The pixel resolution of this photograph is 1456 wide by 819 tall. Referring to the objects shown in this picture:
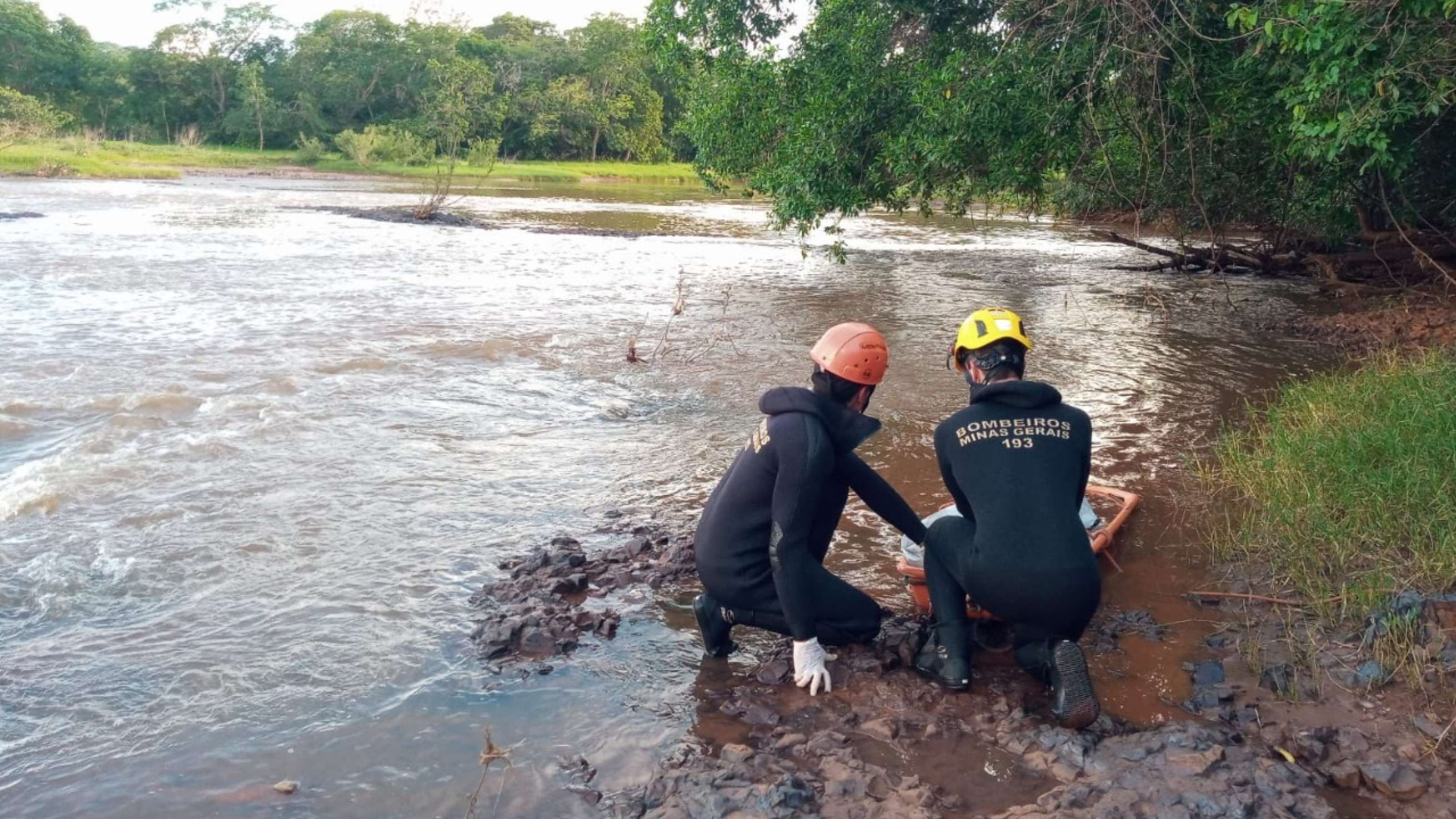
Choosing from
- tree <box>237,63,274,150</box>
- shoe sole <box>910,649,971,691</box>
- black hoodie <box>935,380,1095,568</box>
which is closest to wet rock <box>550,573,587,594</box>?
shoe sole <box>910,649,971,691</box>

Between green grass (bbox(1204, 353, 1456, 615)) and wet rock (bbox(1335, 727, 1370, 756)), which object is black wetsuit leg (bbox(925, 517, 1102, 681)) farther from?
green grass (bbox(1204, 353, 1456, 615))

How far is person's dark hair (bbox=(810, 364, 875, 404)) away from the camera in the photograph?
4176 mm

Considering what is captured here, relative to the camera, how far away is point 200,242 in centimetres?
1936

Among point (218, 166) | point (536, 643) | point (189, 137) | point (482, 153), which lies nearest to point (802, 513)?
point (536, 643)

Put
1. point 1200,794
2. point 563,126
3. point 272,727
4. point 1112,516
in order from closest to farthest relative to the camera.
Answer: point 1200,794 → point 272,727 → point 1112,516 → point 563,126

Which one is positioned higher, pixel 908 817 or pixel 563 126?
pixel 563 126

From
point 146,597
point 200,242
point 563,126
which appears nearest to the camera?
point 146,597

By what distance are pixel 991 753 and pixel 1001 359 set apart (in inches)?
56.3

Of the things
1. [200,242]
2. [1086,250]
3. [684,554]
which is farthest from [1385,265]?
[200,242]

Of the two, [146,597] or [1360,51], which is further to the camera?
[1360,51]

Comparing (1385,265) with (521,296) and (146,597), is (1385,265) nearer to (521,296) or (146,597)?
(521,296)

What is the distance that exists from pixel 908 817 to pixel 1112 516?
3.25 m

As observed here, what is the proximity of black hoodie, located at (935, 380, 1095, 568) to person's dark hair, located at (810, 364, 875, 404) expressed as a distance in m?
0.41

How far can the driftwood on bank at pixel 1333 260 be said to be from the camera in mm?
13719
